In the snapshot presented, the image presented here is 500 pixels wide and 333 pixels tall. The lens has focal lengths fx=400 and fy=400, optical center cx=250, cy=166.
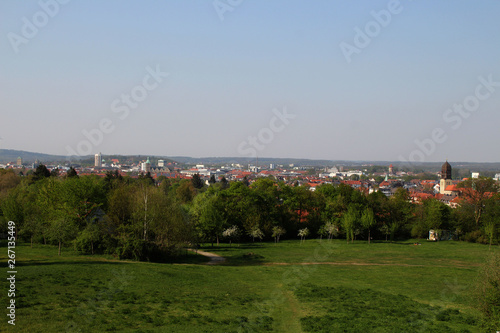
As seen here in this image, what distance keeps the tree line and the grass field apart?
10.1 feet

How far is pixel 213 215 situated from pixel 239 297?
26516mm

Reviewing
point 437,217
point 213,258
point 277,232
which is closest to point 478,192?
point 437,217

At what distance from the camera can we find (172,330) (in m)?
14.3

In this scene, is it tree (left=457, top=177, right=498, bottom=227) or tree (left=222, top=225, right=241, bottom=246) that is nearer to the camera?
tree (left=222, top=225, right=241, bottom=246)

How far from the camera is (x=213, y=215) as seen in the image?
46.7 m

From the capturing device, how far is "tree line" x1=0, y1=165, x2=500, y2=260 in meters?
33.6

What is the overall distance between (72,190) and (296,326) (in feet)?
98.5

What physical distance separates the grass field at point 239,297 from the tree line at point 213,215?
3.08 m

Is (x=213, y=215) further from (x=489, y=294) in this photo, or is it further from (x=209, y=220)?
(x=489, y=294)

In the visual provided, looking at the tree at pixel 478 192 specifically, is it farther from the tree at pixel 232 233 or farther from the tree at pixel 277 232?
the tree at pixel 232 233

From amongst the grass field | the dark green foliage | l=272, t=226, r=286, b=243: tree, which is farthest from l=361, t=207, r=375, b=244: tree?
the dark green foliage

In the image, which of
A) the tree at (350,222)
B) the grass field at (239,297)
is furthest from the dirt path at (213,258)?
the tree at (350,222)

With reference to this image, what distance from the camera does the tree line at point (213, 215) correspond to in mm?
33625

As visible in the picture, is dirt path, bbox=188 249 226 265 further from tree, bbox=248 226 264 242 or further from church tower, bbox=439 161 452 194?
church tower, bbox=439 161 452 194
